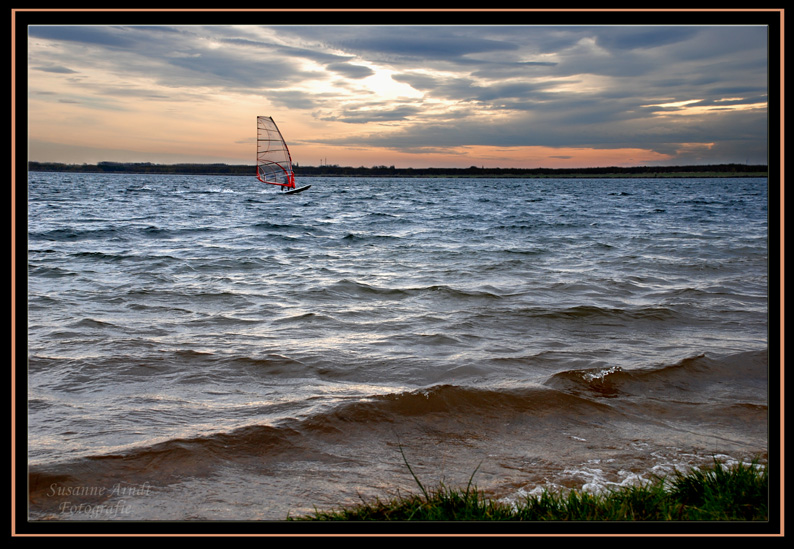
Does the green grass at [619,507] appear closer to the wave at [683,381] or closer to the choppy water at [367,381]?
the choppy water at [367,381]

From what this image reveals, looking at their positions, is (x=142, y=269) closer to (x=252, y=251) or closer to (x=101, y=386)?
(x=252, y=251)

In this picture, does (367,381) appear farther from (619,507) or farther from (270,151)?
(270,151)

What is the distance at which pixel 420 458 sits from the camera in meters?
3.62

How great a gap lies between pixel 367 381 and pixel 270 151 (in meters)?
38.6

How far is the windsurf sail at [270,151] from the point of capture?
38812 millimetres

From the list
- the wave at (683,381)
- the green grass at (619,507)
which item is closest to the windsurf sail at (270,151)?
the wave at (683,381)

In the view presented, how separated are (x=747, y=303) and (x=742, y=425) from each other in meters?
5.56

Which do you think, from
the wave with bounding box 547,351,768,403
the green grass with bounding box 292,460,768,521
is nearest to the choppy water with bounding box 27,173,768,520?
the wave with bounding box 547,351,768,403

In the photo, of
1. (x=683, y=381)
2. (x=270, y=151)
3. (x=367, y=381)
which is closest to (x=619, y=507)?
(x=367, y=381)

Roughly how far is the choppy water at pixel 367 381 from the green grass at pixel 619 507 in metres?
0.55

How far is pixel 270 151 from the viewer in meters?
40.8

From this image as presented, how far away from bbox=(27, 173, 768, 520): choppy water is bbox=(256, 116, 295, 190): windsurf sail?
28.7 meters

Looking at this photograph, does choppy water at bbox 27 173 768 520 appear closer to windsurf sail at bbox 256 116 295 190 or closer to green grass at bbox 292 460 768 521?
green grass at bbox 292 460 768 521
